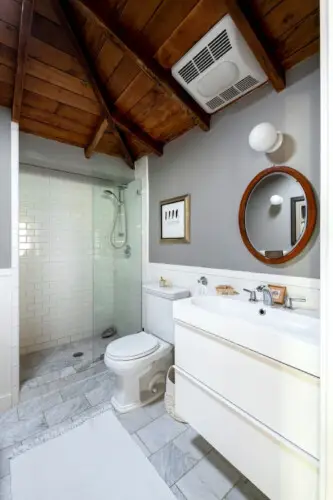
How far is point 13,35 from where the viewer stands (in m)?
1.40

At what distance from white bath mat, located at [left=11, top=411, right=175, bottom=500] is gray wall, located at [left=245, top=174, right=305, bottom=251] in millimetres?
1544

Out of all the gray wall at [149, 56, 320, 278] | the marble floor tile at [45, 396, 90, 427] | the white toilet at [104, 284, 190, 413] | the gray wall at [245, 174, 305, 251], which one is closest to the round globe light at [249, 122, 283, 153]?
the gray wall at [149, 56, 320, 278]

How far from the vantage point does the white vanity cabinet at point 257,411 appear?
0.90 m

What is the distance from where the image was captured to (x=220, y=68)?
146 cm

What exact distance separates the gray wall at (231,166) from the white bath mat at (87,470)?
4.56 feet

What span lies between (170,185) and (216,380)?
5.88 feet

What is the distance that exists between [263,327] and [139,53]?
1717 millimetres

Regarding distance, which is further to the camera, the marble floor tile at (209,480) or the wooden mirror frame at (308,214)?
the wooden mirror frame at (308,214)

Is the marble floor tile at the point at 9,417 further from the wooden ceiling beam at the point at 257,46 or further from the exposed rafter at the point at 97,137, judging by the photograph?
the wooden ceiling beam at the point at 257,46

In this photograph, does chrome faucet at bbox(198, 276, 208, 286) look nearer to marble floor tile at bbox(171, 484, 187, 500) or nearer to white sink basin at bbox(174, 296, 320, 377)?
white sink basin at bbox(174, 296, 320, 377)

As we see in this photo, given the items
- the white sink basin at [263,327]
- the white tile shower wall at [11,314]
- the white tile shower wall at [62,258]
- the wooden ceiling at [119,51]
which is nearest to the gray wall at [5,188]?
the white tile shower wall at [11,314]

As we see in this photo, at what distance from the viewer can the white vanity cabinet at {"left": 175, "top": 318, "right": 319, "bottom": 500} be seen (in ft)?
2.97

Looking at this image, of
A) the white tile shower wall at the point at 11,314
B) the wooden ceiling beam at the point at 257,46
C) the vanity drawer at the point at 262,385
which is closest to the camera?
the vanity drawer at the point at 262,385

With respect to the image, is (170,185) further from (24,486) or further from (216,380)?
(24,486)
